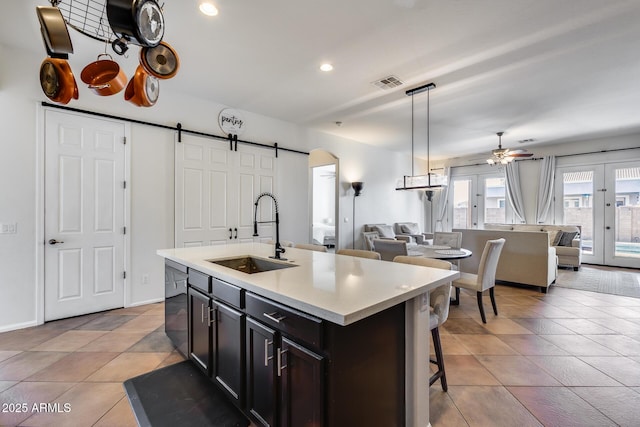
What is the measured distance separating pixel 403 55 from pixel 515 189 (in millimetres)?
6310

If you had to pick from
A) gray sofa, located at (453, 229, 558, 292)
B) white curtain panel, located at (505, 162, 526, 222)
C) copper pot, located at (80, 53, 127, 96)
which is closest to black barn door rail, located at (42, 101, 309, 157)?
copper pot, located at (80, 53, 127, 96)

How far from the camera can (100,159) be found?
3.41 m

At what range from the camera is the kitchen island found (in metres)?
1.14

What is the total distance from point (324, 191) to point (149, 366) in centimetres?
791

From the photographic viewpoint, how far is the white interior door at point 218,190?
400 cm

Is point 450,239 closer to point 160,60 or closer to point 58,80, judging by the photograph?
point 160,60

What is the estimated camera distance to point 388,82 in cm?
362

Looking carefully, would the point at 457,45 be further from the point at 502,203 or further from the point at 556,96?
the point at 502,203

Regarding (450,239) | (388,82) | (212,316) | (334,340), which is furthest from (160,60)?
(450,239)

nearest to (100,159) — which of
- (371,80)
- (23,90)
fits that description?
(23,90)

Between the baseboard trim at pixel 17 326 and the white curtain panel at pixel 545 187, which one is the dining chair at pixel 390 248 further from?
the white curtain panel at pixel 545 187

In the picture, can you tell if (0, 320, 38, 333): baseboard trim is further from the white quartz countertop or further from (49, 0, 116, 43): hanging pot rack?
(49, 0, 116, 43): hanging pot rack

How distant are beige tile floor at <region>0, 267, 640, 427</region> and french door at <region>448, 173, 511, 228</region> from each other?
4.68 metres

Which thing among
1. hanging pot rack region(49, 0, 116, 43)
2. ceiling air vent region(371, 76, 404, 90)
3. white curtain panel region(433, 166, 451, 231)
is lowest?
white curtain panel region(433, 166, 451, 231)
